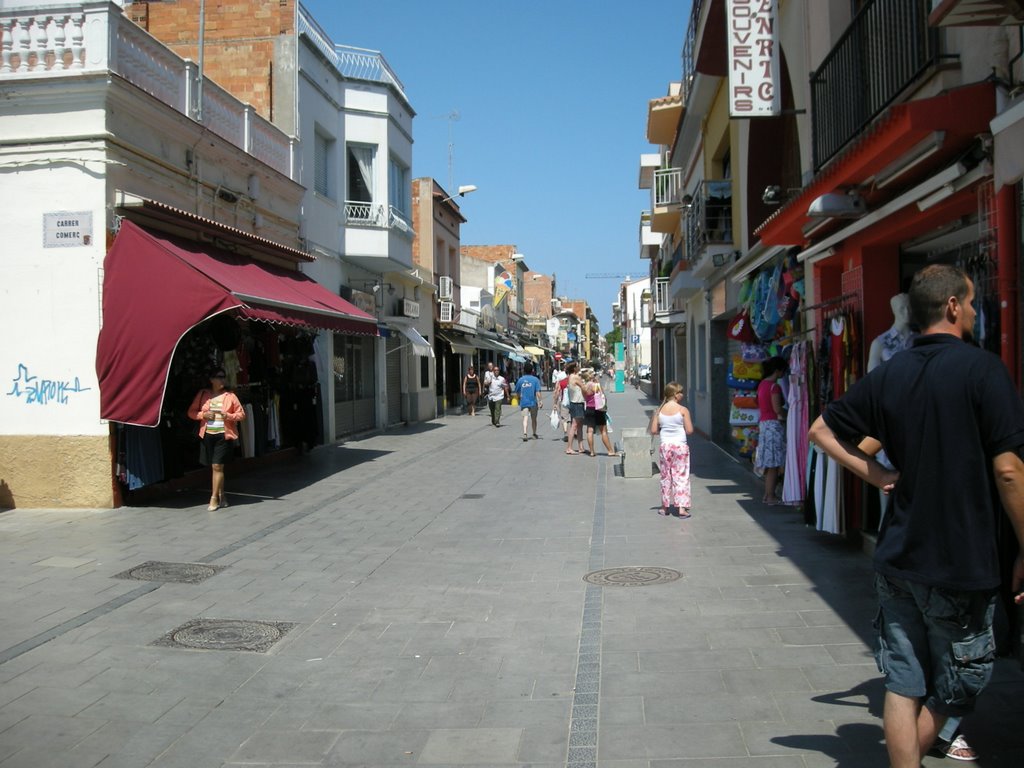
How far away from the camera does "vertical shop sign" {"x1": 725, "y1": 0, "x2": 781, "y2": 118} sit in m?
9.87

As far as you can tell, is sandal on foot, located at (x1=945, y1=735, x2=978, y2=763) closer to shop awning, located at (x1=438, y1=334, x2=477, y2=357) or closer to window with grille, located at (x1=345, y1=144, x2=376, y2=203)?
window with grille, located at (x1=345, y1=144, x2=376, y2=203)

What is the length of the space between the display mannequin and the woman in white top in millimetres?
3556

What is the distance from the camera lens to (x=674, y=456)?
10.1 metres

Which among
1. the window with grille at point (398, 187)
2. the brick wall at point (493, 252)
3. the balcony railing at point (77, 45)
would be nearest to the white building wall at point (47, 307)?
the balcony railing at point (77, 45)

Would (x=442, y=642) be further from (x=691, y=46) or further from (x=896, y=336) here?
(x=691, y=46)

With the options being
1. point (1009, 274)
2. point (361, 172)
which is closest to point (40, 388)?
point (1009, 274)

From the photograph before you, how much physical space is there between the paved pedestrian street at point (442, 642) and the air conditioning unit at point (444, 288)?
21072mm

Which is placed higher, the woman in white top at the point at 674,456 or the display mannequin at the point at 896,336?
the display mannequin at the point at 896,336

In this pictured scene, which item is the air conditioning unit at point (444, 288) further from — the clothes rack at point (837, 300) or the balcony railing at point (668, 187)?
the clothes rack at point (837, 300)

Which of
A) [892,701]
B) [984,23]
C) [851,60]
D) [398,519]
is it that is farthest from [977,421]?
[398,519]

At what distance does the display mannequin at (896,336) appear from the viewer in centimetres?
607

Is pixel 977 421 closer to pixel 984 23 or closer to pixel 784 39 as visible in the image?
pixel 984 23

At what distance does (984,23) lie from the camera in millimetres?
4418

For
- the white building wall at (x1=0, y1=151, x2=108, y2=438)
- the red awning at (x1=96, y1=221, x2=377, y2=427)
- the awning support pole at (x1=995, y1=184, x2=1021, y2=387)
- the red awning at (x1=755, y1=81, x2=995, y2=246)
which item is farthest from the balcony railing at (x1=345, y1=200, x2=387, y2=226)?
the awning support pole at (x1=995, y1=184, x2=1021, y2=387)
